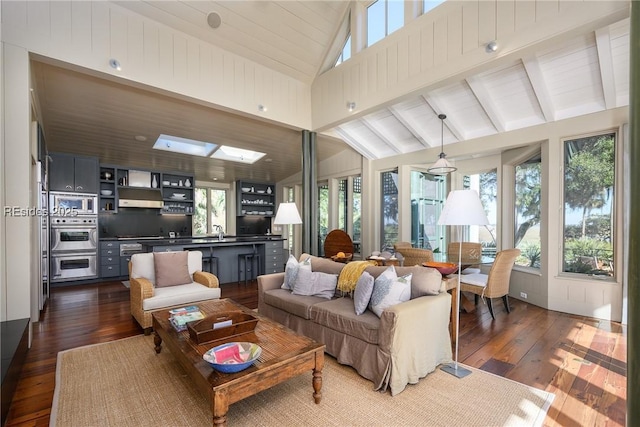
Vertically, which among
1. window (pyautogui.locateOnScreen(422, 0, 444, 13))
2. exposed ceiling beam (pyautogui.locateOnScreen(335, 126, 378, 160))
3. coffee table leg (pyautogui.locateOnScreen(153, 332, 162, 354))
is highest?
window (pyautogui.locateOnScreen(422, 0, 444, 13))

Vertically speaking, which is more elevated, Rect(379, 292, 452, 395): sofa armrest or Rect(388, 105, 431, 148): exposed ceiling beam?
Rect(388, 105, 431, 148): exposed ceiling beam

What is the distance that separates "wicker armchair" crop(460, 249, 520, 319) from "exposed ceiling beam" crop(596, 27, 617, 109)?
2.07m

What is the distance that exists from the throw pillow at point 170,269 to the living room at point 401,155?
1.21 meters

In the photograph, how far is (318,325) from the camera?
9.61 feet

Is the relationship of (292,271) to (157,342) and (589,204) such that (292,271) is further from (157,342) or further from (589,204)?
(589,204)

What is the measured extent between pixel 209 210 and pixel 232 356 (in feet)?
25.1

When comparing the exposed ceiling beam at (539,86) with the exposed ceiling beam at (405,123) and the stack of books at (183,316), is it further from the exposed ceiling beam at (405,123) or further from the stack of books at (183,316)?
the stack of books at (183,316)

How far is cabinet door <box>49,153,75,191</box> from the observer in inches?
236

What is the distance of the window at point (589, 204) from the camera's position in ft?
12.9

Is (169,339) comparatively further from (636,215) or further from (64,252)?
(64,252)

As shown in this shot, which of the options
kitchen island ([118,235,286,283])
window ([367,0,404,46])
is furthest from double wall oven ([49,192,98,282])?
window ([367,0,404,46])

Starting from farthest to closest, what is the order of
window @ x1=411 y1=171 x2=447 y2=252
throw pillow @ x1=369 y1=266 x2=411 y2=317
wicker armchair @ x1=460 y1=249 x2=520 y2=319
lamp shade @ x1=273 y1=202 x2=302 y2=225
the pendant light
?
1. window @ x1=411 y1=171 x2=447 y2=252
2. the pendant light
3. lamp shade @ x1=273 y1=202 x2=302 y2=225
4. wicker armchair @ x1=460 y1=249 x2=520 y2=319
5. throw pillow @ x1=369 y1=266 x2=411 y2=317

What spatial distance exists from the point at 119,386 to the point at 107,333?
1.37 m

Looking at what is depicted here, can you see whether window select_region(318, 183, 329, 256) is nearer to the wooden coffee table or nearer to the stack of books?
the stack of books
